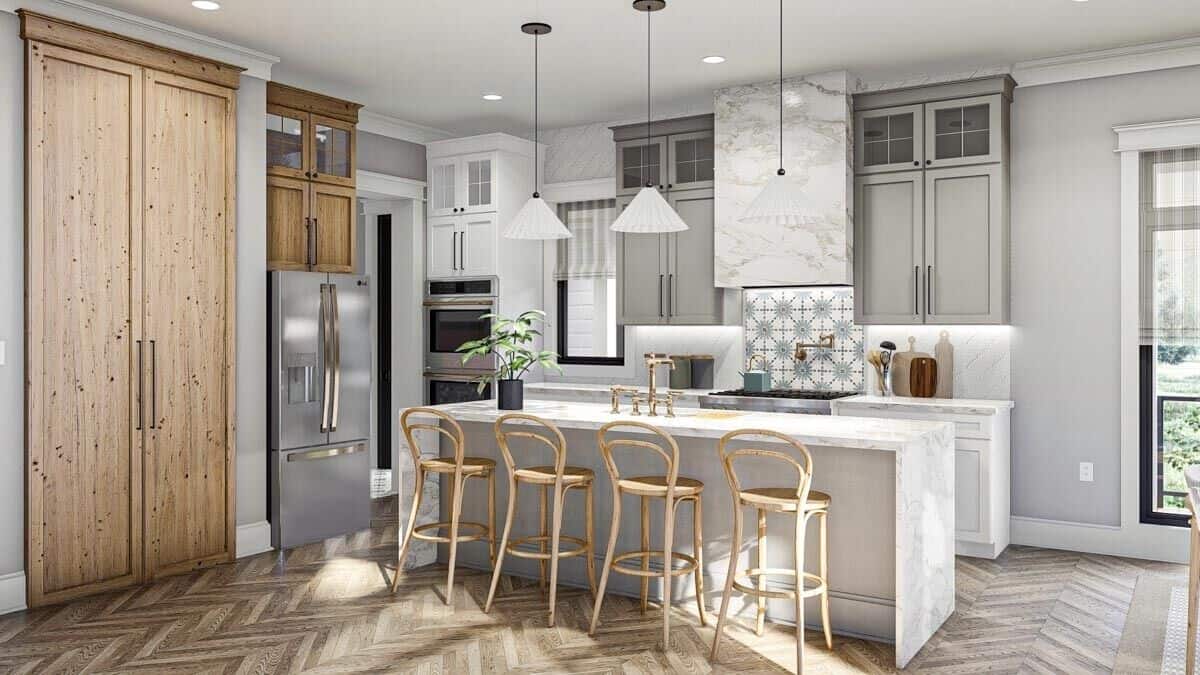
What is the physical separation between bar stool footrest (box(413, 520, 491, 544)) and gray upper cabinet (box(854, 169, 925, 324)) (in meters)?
2.73

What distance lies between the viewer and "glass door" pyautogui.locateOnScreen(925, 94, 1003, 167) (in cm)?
541

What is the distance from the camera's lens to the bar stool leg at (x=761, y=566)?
3904 millimetres

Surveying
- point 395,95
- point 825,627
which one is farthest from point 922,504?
point 395,95

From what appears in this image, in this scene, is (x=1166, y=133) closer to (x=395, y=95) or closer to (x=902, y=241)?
(x=902, y=241)

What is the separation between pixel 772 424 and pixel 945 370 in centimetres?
220

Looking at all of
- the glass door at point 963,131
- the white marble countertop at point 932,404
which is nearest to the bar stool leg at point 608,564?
the white marble countertop at point 932,404

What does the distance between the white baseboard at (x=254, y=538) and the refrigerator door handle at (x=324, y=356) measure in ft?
2.20

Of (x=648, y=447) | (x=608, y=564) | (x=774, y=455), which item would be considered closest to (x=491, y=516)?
(x=608, y=564)

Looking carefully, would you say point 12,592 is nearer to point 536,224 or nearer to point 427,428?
point 427,428

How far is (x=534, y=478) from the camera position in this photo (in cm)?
428

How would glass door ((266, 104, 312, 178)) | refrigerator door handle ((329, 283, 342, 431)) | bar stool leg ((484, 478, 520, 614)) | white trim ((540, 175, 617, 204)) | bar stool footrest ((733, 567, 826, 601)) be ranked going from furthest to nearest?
white trim ((540, 175, 617, 204)) → refrigerator door handle ((329, 283, 342, 431)) → glass door ((266, 104, 312, 178)) → bar stool leg ((484, 478, 520, 614)) → bar stool footrest ((733, 567, 826, 601))

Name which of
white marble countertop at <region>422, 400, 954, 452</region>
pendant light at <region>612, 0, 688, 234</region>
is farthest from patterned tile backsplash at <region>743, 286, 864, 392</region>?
pendant light at <region>612, 0, 688, 234</region>

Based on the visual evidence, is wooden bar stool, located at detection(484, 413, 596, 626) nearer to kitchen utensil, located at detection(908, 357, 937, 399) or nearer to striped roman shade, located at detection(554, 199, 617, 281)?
kitchen utensil, located at detection(908, 357, 937, 399)

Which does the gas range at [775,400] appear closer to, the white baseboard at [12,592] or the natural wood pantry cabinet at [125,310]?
the natural wood pantry cabinet at [125,310]
